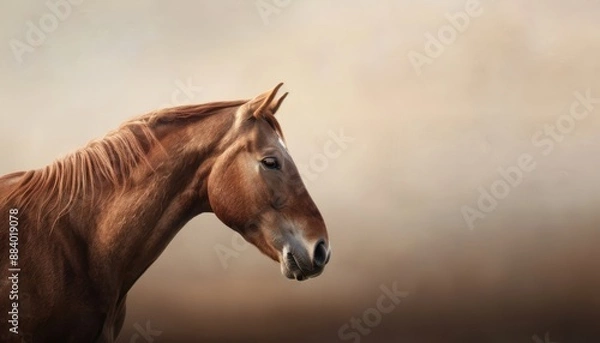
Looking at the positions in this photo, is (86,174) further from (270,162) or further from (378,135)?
(378,135)

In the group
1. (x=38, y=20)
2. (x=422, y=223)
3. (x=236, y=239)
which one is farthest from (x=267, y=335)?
(x=38, y=20)

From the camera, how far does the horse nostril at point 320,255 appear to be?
139cm

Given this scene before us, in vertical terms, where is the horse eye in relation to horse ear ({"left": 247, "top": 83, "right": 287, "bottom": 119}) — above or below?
below

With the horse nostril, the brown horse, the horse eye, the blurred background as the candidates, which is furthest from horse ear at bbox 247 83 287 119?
the blurred background

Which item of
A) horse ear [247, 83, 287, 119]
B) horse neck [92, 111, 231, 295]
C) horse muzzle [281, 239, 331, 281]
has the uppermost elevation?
horse ear [247, 83, 287, 119]

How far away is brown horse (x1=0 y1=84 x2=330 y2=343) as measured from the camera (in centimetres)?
135

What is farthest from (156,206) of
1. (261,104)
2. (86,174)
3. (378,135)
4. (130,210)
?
(378,135)

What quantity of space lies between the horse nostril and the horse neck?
0.27 metres

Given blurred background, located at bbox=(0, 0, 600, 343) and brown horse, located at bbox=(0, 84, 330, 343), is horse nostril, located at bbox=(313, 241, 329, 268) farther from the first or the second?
blurred background, located at bbox=(0, 0, 600, 343)

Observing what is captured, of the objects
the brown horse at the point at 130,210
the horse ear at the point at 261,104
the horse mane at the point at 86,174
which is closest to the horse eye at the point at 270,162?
the brown horse at the point at 130,210

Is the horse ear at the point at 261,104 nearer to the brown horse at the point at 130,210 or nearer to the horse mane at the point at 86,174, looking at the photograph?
the brown horse at the point at 130,210

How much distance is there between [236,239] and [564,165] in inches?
45.0

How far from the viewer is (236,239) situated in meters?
2.17

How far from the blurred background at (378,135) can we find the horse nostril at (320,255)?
0.78 m
